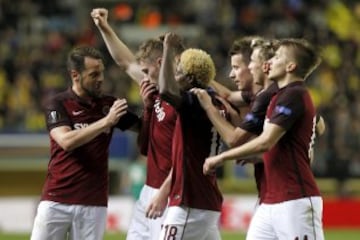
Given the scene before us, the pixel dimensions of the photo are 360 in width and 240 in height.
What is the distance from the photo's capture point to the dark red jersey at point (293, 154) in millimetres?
8445

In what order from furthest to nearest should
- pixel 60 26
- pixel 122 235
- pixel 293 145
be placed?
pixel 60 26 < pixel 122 235 < pixel 293 145

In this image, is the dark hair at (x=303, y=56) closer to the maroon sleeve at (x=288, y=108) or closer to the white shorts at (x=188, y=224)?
the maroon sleeve at (x=288, y=108)

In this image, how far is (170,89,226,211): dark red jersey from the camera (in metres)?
8.88

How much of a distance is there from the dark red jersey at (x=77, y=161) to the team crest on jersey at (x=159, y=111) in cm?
44

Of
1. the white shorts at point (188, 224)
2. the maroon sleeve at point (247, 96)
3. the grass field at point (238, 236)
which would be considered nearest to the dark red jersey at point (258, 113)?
the white shorts at point (188, 224)

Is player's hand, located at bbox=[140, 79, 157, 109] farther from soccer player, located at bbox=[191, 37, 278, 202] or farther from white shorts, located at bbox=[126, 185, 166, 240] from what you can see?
soccer player, located at bbox=[191, 37, 278, 202]

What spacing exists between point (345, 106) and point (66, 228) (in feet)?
44.0

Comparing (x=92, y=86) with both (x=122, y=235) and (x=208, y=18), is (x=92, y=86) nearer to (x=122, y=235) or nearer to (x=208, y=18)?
(x=122, y=235)

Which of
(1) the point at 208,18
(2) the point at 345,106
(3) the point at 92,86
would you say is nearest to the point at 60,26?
(1) the point at 208,18

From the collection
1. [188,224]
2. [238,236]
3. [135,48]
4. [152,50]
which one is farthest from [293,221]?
[135,48]

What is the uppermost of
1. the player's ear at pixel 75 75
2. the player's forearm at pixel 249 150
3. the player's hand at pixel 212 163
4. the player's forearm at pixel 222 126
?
the player's ear at pixel 75 75

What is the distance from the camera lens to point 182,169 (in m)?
8.90

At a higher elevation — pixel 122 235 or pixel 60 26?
pixel 60 26

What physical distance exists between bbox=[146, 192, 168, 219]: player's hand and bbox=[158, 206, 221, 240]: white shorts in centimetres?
19
